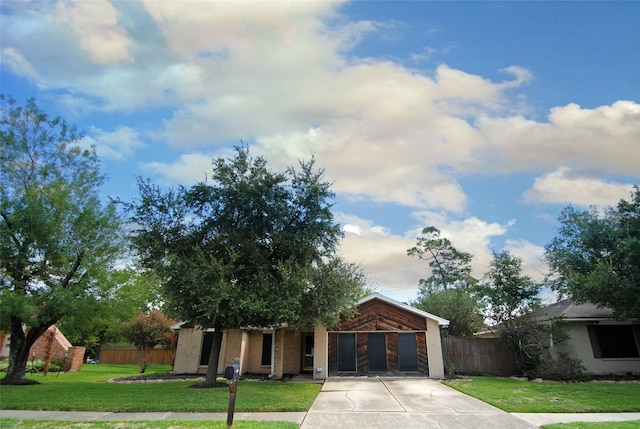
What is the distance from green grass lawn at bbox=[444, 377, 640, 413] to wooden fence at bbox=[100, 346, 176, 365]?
24.4m

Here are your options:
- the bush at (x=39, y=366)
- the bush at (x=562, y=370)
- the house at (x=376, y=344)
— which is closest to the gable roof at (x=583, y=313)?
the bush at (x=562, y=370)

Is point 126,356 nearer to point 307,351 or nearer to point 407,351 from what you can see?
point 307,351

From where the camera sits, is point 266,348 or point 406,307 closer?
point 406,307

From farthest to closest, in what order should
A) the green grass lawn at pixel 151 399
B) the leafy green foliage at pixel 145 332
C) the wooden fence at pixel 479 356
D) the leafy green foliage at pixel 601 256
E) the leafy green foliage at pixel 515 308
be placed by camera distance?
the leafy green foliage at pixel 145 332
the wooden fence at pixel 479 356
the leafy green foliage at pixel 515 308
the leafy green foliage at pixel 601 256
the green grass lawn at pixel 151 399

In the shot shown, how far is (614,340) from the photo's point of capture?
59.0ft

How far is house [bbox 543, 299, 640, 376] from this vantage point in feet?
57.3

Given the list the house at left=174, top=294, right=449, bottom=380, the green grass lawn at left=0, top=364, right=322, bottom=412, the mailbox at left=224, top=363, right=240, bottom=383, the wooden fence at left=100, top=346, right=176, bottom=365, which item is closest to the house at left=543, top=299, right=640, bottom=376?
the house at left=174, top=294, right=449, bottom=380

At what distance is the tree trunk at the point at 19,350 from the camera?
49.5 ft

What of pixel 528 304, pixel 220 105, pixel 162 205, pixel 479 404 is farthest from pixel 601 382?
pixel 162 205

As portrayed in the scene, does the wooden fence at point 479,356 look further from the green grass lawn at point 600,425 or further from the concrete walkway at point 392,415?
the green grass lawn at point 600,425

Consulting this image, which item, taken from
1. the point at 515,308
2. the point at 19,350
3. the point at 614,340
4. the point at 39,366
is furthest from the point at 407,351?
the point at 39,366

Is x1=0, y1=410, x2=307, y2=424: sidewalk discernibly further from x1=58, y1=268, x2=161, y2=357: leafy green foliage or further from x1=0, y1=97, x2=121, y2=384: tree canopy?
x1=58, y1=268, x2=161, y2=357: leafy green foliage

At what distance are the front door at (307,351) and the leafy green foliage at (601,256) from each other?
13190 millimetres

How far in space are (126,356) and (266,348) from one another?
1905 cm
